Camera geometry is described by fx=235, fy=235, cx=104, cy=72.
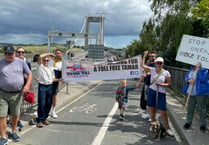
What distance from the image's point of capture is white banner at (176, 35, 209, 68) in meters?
5.47

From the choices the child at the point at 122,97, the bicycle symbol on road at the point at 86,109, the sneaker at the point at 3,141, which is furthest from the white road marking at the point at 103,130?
the sneaker at the point at 3,141

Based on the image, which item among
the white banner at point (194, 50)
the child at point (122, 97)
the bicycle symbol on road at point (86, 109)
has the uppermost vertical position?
the white banner at point (194, 50)

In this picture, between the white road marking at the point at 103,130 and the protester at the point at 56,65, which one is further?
the protester at the point at 56,65

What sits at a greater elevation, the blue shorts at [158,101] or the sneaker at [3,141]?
the blue shorts at [158,101]

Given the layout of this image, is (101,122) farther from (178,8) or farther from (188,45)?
(178,8)

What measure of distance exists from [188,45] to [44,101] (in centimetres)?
392

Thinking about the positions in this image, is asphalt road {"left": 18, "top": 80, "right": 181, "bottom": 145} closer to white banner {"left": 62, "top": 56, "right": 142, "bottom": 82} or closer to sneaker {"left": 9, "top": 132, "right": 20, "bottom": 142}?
sneaker {"left": 9, "top": 132, "right": 20, "bottom": 142}

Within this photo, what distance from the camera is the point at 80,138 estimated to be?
5246 millimetres

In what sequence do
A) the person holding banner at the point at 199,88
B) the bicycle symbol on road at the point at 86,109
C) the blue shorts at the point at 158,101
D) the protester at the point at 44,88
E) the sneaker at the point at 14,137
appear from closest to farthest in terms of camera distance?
the sneaker at the point at 14,137, the person holding banner at the point at 199,88, the blue shorts at the point at 158,101, the protester at the point at 44,88, the bicycle symbol on road at the point at 86,109

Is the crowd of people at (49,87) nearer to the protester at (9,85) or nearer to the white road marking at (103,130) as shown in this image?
the protester at (9,85)

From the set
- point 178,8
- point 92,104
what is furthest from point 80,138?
point 178,8

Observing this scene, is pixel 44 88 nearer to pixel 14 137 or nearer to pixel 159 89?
pixel 14 137

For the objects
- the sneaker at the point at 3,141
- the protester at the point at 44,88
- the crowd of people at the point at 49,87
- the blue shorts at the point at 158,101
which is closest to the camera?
the sneaker at the point at 3,141

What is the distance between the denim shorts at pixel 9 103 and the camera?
459cm
